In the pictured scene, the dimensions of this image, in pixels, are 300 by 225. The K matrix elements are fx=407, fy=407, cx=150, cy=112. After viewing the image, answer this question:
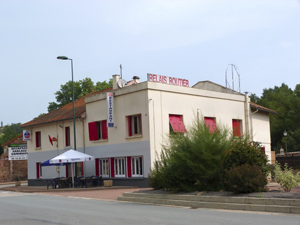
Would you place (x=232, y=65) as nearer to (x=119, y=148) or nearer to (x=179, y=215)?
(x=119, y=148)

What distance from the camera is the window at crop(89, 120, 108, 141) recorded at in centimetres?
3058

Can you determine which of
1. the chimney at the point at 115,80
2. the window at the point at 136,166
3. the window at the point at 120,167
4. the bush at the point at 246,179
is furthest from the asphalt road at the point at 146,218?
the chimney at the point at 115,80

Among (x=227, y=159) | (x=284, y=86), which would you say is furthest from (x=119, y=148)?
(x=284, y=86)

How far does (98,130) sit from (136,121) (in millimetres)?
4332

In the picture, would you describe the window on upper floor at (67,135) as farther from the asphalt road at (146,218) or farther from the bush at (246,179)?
the bush at (246,179)

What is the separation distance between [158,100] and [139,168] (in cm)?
483

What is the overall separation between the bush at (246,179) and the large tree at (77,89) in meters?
47.1

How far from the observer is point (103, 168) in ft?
101

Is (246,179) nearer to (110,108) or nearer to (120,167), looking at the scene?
(120,167)

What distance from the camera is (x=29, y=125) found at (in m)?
38.2

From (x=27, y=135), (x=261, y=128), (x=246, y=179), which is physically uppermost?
(x=27, y=135)

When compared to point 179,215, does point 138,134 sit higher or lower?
higher

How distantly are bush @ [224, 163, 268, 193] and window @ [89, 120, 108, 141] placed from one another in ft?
54.8

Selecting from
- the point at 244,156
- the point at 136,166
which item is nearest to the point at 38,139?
the point at 136,166
